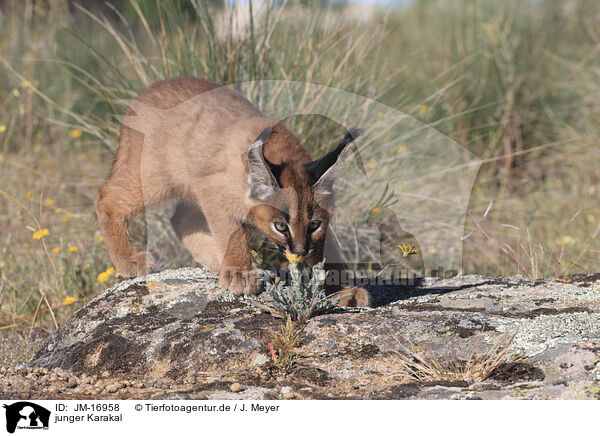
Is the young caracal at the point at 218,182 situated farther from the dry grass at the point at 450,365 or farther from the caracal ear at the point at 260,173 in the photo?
the dry grass at the point at 450,365

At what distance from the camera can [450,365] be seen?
271 cm

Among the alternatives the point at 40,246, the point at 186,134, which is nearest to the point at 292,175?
the point at 186,134

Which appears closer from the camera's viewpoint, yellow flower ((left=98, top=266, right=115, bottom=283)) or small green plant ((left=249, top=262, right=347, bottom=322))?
small green plant ((left=249, top=262, right=347, bottom=322))

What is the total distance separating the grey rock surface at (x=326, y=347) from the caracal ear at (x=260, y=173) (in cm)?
61

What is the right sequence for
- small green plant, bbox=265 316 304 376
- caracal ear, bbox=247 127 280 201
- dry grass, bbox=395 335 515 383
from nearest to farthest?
dry grass, bbox=395 335 515 383 < small green plant, bbox=265 316 304 376 < caracal ear, bbox=247 127 280 201

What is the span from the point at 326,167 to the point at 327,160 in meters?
0.04

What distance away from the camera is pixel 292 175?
3342 mm

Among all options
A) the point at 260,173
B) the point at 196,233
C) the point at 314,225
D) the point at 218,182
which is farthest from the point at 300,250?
the point at 196,233

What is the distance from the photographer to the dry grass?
2.59 metres

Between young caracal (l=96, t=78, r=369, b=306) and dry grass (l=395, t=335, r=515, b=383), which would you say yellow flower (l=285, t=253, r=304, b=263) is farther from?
dry grass (l=395, t=335, r=515, b=383)

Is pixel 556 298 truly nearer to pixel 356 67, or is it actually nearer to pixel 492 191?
pixel 356 67

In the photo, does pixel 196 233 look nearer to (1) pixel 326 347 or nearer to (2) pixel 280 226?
(2) pixel 280 226
